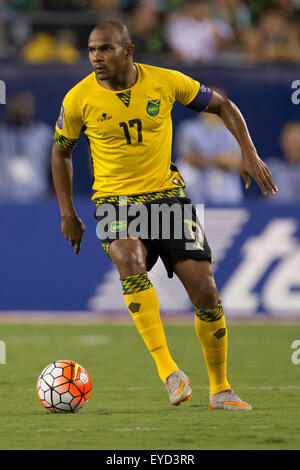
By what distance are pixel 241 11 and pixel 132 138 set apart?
9.46 m

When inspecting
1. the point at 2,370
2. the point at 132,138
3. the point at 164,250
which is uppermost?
the point at 132,138

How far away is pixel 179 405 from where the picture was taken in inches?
237

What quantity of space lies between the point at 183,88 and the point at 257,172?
2.39 feet

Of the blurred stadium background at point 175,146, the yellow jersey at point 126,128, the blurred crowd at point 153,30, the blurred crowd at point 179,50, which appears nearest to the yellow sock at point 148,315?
the yellow jersey at point 126,128

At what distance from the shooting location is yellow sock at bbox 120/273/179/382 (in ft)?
19.1

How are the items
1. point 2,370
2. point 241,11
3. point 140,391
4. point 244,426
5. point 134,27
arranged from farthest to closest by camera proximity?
1. point 241,11
2. point 134,27
3. point 2,370
4. point 140,391
5. point 244,426

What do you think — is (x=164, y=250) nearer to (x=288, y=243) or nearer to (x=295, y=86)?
(x=288, y=243)

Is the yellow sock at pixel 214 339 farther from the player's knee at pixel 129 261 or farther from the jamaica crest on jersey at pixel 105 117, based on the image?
the jamaica crest on jersey at pixel 105 117

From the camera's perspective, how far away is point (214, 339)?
6.07 metres

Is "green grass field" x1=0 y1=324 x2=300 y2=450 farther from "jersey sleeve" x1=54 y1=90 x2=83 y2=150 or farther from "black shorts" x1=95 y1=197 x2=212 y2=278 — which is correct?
"jersey sleeve" x1=54 y1=90 x2=83 y2=150

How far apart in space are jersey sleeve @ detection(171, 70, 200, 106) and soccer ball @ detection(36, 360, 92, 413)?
1.80 metres

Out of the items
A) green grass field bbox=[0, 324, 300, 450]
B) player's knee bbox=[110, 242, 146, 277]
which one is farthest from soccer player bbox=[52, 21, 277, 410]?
green grass field bbox=[0, 324, 300, 450]
